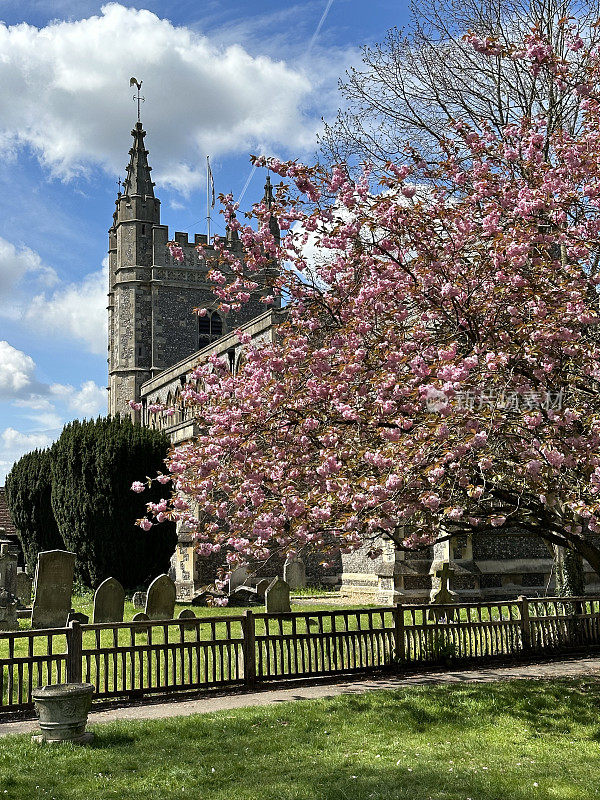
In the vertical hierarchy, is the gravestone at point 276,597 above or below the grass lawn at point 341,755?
above

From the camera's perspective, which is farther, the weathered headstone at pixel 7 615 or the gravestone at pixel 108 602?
the weathered headstone at pixel 7 615

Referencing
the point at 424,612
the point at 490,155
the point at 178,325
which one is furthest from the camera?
the point at 178,325

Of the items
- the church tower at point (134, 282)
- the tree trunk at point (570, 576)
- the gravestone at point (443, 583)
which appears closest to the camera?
the tree trunk at point (570, 576)

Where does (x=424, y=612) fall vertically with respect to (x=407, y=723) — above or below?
above

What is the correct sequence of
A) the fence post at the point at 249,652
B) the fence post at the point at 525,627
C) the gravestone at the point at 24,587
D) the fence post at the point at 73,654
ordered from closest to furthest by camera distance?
the fence post at the point at 73,654, the fence post at the point at 249,652, the fence post at the point at 525,627, the gravestone at the point at 24,587

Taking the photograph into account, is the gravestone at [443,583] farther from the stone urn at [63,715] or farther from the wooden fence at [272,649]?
the stone urn at [63,715]

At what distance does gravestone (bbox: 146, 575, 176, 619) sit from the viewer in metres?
12.7

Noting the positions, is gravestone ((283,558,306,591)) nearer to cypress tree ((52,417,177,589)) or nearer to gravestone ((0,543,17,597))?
cypress tree ((52,417,177,589))

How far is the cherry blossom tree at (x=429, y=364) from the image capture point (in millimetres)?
6715

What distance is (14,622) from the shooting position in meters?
15.0

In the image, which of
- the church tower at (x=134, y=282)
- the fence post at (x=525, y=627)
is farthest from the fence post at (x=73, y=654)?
the church tower at (x=134, y=282)

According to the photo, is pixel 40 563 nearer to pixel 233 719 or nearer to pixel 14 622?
pixel 14 622

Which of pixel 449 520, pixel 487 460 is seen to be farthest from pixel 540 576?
pixel 487 460

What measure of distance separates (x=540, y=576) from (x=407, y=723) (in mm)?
12892
